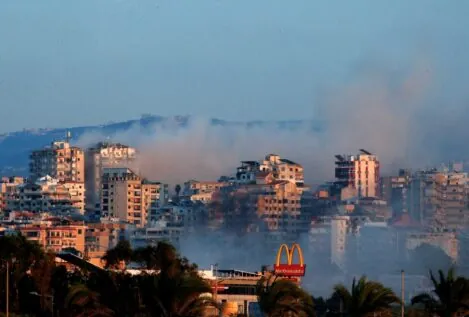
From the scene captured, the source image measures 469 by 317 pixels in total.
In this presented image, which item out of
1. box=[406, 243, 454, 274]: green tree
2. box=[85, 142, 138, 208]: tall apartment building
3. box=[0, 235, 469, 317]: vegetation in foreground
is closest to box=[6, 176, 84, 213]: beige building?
box=[85, 142, 138, 208]: tall apartment building

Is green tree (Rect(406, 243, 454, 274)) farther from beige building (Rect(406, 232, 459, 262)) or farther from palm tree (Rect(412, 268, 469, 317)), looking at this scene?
palm tree (Rect(412, 268, 469, 317))

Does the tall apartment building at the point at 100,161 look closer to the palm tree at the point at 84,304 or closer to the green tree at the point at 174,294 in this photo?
the palm tree at the point at 84,304

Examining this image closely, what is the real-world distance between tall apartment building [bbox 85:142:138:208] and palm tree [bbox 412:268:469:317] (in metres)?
106

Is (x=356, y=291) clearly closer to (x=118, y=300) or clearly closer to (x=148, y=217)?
(x=118, y=300)

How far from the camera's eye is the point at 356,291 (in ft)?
123

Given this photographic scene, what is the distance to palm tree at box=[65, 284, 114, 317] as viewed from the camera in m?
36.4

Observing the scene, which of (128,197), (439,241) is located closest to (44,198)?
(128,197)

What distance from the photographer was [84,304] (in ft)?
120

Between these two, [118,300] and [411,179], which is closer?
[118,300]

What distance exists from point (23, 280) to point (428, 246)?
90861 millimetres

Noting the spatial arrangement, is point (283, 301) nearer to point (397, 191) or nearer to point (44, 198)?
point (44, 198)

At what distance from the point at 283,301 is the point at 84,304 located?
3.73 meters

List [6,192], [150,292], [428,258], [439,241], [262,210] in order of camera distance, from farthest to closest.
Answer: [262,210]
[6,192]
[439,241]
[428,258]
[150,292]

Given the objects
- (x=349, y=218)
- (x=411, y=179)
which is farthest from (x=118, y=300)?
(x=411, y=179)
